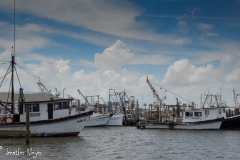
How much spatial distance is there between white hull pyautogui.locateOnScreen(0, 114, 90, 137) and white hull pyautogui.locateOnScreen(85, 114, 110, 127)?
24.9 metres

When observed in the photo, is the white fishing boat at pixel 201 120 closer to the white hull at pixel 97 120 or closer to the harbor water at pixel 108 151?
the harbor water at pixel 108 151

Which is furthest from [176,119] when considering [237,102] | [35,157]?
[35,157]

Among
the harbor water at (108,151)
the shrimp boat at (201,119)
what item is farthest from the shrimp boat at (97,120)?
the harbor water at (108,151)

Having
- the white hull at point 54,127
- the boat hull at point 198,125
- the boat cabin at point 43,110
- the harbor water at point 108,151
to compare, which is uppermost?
the boat cabin at point 43,110

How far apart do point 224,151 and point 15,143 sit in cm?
1641

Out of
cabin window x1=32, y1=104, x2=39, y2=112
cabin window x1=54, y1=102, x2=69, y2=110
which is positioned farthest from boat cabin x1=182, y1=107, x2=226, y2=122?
cabin window x1=32, y1=104, x2=39, y2=112

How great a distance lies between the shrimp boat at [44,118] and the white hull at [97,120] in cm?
2467

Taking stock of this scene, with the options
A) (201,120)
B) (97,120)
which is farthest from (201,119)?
(97,120)

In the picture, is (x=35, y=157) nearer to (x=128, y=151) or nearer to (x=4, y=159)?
(x=4, y=159)

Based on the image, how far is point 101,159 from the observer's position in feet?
70.9

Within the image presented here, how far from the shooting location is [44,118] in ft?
107

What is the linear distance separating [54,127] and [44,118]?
4.98 ft

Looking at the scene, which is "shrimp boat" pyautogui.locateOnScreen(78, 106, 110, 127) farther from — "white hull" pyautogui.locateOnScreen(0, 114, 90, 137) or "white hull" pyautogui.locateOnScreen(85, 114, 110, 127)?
"white hull" pyautogui.locateOnScreen(0, 114, 90, 137)

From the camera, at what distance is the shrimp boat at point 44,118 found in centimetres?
3142
